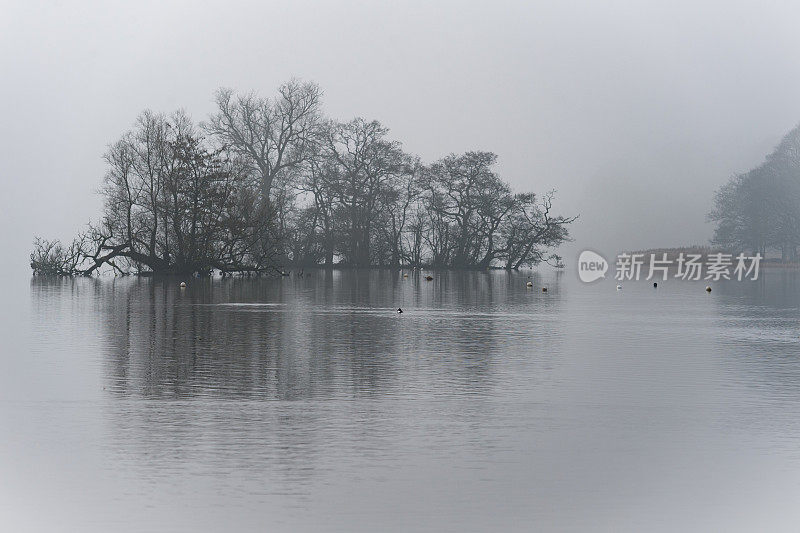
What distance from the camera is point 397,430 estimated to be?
1049cm

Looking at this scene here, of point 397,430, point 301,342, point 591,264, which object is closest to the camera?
point 397,430

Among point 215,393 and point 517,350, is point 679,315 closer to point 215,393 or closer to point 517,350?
point 517,350

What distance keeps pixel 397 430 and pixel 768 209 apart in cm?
7378

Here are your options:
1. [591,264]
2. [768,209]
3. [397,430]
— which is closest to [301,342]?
[397,430]

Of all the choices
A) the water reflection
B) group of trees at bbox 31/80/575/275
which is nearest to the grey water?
the water reflection

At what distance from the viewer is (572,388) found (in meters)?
13.4

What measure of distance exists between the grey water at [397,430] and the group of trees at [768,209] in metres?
60.3

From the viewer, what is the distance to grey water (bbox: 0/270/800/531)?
7.79 m

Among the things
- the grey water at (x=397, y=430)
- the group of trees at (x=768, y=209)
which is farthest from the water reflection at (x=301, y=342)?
the group of trees at (x=768, y=209)

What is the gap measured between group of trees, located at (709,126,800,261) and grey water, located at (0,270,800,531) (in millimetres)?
60282

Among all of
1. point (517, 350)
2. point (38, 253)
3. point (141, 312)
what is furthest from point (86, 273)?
point (517, 350)

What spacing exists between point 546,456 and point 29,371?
28.1 ft
